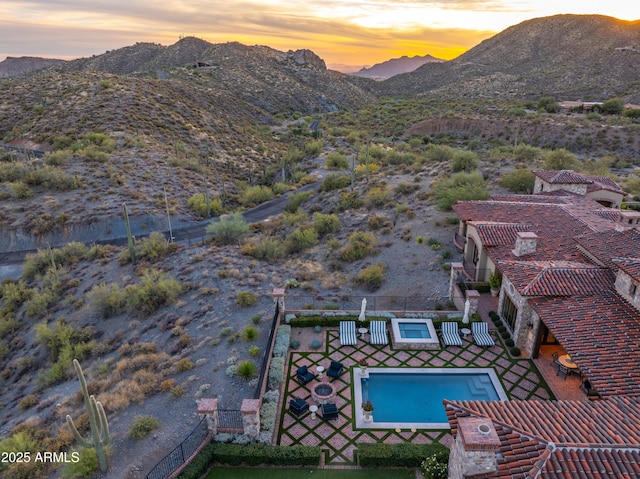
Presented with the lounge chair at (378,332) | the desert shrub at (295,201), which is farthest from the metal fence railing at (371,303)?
→ the desert shrub at (295,201)

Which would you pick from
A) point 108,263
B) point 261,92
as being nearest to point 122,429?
point 108,263

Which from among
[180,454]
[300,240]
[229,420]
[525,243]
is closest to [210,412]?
[229,420]

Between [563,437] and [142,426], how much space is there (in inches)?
499

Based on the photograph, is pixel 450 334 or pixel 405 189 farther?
pixel 405 189

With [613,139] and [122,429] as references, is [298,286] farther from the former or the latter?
[613,139]

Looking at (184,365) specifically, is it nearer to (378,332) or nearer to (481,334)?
(378,332)

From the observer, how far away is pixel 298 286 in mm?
26656

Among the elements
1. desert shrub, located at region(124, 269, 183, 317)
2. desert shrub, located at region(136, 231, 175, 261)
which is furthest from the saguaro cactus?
desert shrub, located at region(136, 231, 175, 261)

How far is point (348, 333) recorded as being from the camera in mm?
20297

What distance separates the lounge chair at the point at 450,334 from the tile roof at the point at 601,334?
12.7 ft

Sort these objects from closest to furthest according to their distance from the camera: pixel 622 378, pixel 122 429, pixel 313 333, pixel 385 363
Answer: pixel 622 378
pixel 122 429
pixel 385 363
pixel 313 333

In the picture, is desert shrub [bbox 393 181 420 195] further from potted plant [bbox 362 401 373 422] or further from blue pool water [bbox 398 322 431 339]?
potted plant [bbox 362 401 373 422]

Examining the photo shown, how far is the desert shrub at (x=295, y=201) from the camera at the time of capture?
46312mm

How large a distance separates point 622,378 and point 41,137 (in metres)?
62.7
